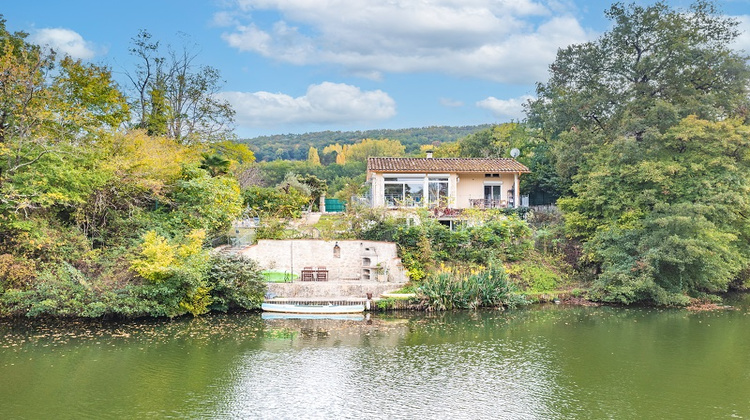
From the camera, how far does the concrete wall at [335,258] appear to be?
26.3 m

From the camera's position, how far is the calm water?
13195 mm

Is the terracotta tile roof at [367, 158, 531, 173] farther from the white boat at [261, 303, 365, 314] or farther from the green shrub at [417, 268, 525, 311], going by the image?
the white boat at [261, 303, 365, 314]

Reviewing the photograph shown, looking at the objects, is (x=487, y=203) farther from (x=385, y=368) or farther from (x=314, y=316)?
(x=385, y=368)

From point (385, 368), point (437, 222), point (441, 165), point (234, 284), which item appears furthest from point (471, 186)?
point (385, 368)

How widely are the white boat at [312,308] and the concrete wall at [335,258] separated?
3.48m

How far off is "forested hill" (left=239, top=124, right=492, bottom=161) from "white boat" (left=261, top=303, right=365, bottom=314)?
8248 cm

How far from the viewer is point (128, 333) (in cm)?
1981

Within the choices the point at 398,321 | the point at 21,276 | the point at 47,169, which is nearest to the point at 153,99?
the point at 47,169

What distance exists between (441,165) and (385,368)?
21537mm

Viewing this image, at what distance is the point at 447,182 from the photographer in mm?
35750

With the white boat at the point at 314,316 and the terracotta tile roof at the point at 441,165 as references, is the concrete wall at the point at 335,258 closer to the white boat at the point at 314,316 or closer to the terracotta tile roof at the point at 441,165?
the white boat at the point at 314,316

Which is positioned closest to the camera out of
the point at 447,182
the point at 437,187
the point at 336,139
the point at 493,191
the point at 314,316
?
the point at 314,316

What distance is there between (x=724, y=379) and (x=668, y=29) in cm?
2101

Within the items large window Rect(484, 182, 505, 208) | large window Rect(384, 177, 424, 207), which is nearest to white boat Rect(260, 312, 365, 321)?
large window Rect(384, 177, 424, 207)
